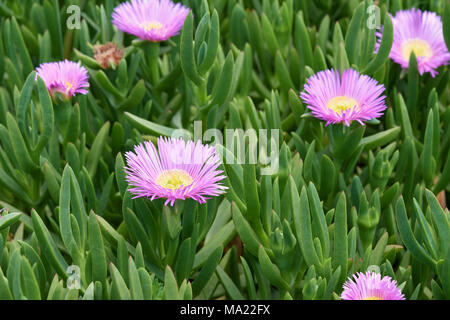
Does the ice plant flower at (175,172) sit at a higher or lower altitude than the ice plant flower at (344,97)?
lower

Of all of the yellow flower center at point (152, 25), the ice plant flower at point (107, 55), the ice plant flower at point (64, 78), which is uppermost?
the yellow flower center at point (152, 25)

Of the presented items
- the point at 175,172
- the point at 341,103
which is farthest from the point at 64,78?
the point at 341,103

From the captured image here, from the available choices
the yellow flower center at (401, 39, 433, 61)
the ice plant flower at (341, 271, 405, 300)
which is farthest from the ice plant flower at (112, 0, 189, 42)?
the ice plant flower at (341, 271, 405, 300)

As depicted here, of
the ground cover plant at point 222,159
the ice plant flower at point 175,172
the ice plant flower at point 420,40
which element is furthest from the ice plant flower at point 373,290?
the ice plant flower at point 420,40

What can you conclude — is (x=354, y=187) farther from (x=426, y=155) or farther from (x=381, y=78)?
(x=381, y=78)

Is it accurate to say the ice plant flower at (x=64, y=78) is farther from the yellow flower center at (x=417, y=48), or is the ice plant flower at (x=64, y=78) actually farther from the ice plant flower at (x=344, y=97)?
the yellow flower center at (x=417, y=48)

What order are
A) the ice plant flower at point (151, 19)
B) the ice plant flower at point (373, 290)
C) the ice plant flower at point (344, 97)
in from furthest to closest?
the ice plant flower at point (151, 19), the ice plant flower at point (344, 97), the ice plant flower at point (373, 290)

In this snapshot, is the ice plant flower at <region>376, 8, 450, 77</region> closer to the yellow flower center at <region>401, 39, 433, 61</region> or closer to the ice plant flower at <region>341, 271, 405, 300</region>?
the yellow flower center at <region>401, 39, 433, 61</region>
